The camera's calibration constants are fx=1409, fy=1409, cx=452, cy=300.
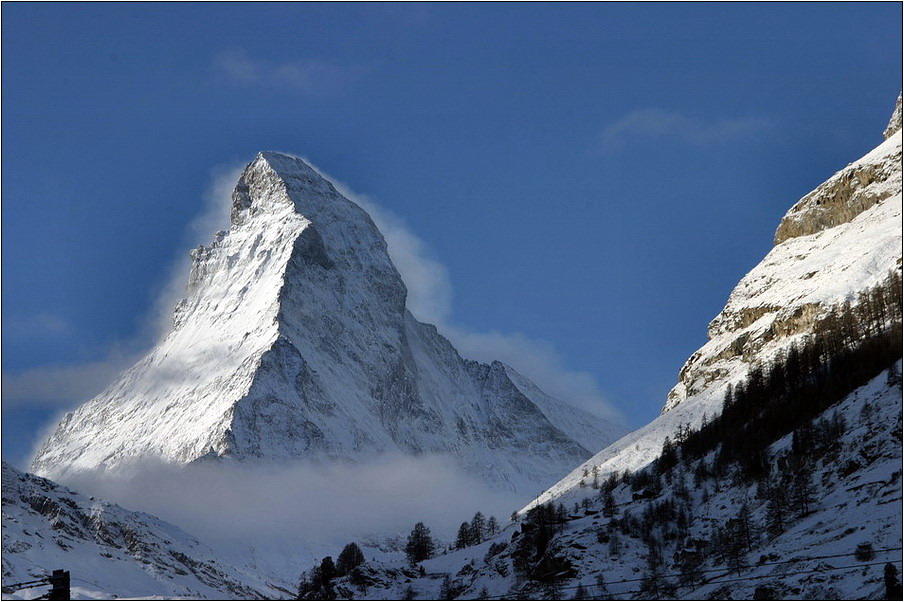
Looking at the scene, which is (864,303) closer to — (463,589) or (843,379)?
(843,379)

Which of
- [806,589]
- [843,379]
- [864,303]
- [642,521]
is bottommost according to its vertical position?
[806,589]

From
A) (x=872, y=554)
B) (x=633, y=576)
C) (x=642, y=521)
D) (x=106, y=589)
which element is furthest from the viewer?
(x=106, y=589)

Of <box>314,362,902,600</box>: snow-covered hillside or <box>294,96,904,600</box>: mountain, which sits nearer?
<box>314,362,902,600</box>: snow-covered hillside

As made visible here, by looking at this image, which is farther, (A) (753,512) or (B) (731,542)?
(A) (753,512)

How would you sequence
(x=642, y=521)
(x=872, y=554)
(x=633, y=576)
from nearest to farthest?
1. (x=872, y=554)
2. (x=633, y=576)
3. (x=642, y=521)

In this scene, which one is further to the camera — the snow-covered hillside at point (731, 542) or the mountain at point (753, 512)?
the mountain at point (753, 512)

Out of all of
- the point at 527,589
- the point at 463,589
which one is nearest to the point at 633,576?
the point at 527,589

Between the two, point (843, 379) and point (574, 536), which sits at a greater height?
point (843, 379)

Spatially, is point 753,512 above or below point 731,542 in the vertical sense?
above

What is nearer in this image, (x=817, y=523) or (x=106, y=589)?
(x=817, y=523)

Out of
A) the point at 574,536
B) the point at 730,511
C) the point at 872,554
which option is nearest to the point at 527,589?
the point at 574,536
